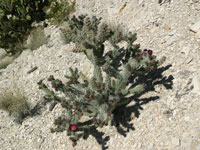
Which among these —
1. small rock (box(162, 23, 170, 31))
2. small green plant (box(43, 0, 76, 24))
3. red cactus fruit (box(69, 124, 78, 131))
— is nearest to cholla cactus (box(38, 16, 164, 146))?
red cactus fruit (box(69, 124, 78, 131))

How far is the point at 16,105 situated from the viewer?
13.6 ft

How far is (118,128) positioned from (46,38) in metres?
3.60

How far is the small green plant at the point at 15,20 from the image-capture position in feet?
21.6

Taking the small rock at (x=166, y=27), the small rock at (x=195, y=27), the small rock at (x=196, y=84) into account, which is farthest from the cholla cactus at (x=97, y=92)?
the small rock at (x=195, y=27)

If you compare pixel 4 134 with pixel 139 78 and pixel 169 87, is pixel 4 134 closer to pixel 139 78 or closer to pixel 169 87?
pixel 139 78

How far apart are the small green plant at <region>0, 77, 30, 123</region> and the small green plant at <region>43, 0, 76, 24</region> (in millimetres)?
2706

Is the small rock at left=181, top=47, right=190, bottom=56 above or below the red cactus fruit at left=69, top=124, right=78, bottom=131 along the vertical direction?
below

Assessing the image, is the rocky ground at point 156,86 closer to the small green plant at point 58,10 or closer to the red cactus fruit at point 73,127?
the red cactus fruit at point 73,127

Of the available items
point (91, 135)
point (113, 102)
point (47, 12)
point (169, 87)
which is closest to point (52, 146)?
point (91, 135)

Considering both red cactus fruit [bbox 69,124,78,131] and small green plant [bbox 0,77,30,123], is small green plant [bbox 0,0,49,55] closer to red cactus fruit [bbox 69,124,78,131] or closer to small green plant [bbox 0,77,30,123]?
small green plant [bbox 0,77,30,123]

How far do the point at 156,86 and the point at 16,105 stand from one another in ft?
8.65

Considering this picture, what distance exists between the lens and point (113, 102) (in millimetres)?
2797

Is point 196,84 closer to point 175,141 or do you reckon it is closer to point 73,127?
point 175,141

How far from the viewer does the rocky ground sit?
2848 mm
